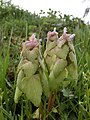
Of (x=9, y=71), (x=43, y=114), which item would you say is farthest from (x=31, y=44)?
(x=9, y=71)

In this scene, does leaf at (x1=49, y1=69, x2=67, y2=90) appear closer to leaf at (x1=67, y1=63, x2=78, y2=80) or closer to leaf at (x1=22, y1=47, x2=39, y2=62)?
leaf at (x1=67, y1=63, x2=78, y2=80)

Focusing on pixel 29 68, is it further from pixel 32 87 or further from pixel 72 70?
pixel 72 70

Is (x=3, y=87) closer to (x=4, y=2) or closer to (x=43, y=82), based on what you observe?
(x=43, y=82)

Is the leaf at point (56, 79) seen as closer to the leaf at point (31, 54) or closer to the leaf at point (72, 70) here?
the leaf at point (72, 70)

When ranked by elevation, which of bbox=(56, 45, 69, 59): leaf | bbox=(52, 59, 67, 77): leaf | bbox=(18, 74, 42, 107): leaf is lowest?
bbox=(18, 74, 42, 107): leaf

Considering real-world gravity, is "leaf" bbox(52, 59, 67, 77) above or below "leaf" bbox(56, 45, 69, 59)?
below

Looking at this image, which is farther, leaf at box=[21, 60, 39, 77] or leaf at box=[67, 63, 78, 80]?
leaf at box=[67, 63, 78, 80]

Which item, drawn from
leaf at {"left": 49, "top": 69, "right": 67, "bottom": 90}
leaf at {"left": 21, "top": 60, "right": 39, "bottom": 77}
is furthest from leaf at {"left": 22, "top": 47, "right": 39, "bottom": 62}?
leaf at {"left": 49, "top": 69, "right": 67, "bottom": 90}

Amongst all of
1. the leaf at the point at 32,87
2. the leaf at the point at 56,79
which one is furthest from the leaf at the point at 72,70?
the leaf at the point at 32,87
